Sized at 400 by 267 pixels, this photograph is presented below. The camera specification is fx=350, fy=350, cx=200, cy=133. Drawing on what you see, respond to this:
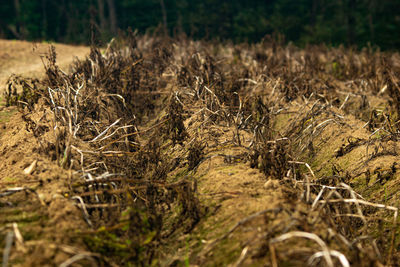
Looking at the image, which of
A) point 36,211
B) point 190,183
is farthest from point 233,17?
point 36,211

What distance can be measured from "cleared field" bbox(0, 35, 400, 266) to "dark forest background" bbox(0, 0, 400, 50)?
13.1 meters

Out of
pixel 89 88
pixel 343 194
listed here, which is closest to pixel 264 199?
pixel 343 194

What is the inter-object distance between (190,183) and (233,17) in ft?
61.8

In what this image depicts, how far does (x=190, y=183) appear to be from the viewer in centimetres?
220

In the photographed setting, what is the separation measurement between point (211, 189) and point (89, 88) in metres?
2.18

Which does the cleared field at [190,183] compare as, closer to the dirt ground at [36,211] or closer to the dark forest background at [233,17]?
the dirt ground at [36,211]

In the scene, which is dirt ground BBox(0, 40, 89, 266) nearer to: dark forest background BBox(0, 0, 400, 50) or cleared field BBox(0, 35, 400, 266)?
cleared field BBox(0, 35, 400, 266)

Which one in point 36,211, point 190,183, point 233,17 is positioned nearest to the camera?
point 36,211

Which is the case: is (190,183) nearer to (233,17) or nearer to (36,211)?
(36,211)

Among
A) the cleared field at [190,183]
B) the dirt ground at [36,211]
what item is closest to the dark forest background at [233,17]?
the cleared field at [190,183]

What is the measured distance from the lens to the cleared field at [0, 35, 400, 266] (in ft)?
5.90

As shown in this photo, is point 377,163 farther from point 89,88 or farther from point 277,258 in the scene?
point 89,88

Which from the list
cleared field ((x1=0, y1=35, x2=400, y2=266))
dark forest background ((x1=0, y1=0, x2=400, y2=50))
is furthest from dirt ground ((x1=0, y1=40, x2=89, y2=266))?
dark forest background ((x1=0, y1=0, x2=400, y2=50))

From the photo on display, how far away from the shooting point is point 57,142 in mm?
2326
